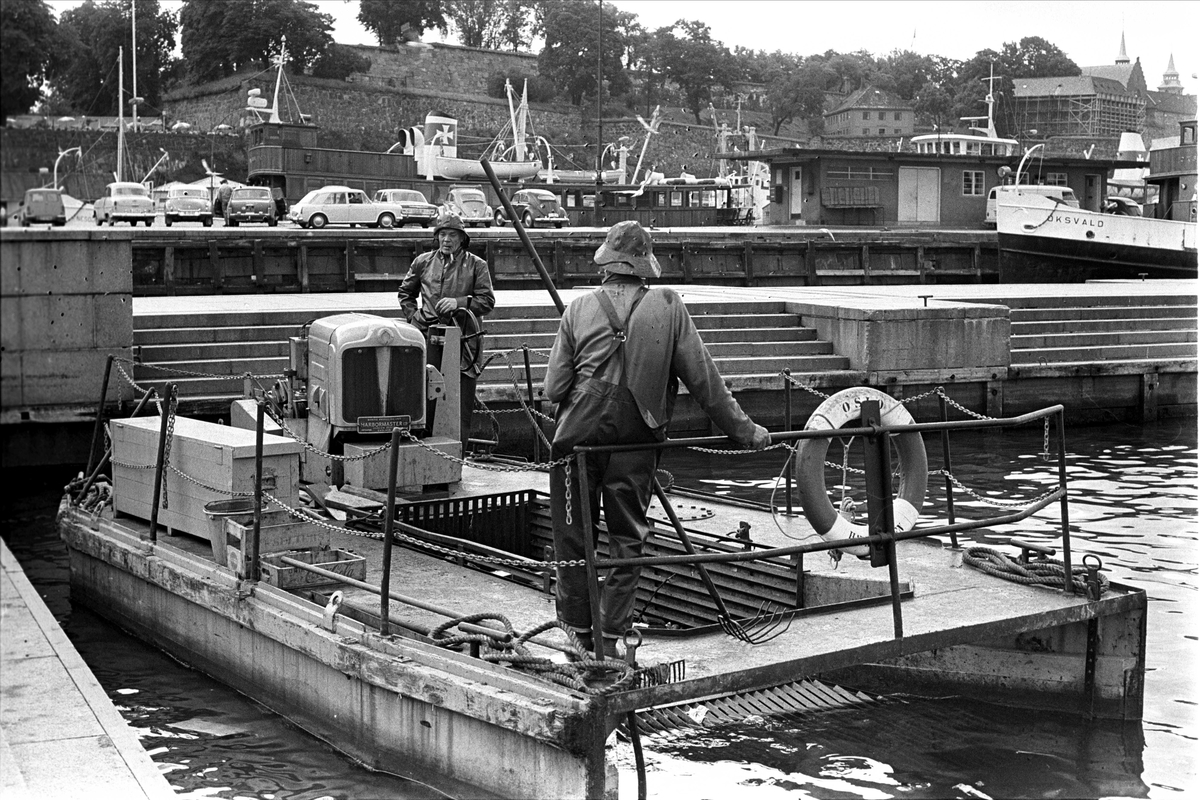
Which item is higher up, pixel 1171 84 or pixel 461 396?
pixel 1171 84

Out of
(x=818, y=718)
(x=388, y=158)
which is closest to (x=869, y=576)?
(x=818, y=718)

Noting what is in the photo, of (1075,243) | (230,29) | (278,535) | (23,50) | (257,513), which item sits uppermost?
(230,29)

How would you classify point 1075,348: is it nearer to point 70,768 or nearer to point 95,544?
point 95,544

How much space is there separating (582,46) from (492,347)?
26562 millimetres

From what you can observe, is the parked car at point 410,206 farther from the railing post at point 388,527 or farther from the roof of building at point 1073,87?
the railing post at point 388,527

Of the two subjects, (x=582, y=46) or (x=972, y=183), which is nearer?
(x=582, y=46)

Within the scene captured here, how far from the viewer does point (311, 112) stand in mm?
80625

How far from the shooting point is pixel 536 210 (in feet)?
137

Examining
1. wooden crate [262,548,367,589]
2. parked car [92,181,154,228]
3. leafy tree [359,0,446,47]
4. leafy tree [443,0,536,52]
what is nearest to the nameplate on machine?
wooden crate [262,548,367,589]

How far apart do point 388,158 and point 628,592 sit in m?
43.7

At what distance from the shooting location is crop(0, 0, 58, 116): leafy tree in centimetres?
199

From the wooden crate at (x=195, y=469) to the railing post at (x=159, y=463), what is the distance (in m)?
0.12

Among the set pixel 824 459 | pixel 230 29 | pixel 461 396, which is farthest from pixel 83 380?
pixel 230 29

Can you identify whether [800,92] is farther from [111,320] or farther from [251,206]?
[111,320]
